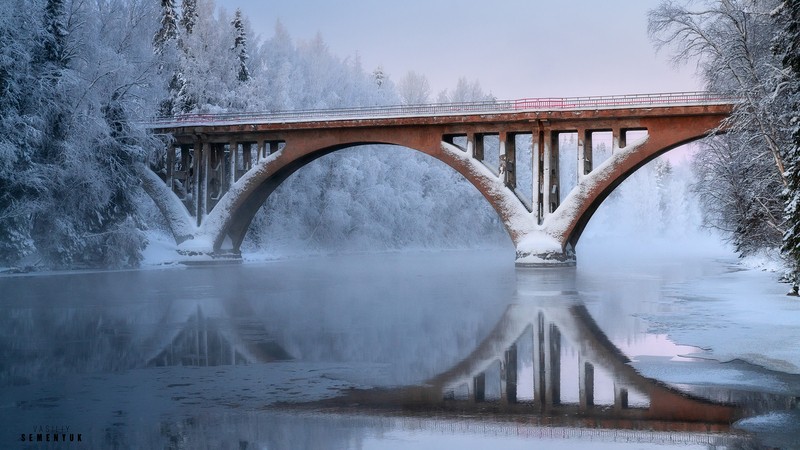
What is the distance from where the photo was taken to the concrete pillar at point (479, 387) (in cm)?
1259

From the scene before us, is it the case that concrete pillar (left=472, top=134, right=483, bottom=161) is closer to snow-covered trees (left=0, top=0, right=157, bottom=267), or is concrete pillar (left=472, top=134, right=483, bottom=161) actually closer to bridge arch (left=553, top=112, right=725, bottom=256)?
bridge arch (left=553, top=112, right=725, bottom=256)

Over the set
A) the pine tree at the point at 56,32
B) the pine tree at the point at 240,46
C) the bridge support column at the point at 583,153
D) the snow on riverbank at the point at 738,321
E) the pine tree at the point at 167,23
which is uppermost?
the pine tree at the point at 167,23

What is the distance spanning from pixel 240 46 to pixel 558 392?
6624 centimetres

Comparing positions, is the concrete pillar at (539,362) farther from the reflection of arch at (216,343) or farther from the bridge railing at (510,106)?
the bridge railing at (510,106)

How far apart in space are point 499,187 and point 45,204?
2380 centimetres

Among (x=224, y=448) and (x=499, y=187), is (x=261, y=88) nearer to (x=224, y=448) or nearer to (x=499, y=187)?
(x=499, y=187)

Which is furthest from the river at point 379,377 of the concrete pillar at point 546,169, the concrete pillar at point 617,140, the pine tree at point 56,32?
the concrete pillar at point 546,169

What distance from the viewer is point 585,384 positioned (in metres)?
13.7

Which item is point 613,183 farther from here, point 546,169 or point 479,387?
point 479,387

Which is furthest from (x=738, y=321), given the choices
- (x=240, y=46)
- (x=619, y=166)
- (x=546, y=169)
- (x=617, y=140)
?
(x=240, y=46)

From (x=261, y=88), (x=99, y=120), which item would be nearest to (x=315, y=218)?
(x=261, y=88)

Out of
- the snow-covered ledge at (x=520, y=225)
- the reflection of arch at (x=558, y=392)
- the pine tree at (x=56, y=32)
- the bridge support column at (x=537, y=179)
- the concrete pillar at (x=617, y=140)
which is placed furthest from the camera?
the bridge support column at (x=537, y=179)

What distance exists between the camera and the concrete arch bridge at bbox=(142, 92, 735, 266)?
47.0 meters

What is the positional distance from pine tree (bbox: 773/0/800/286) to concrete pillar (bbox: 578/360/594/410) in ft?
34.5
